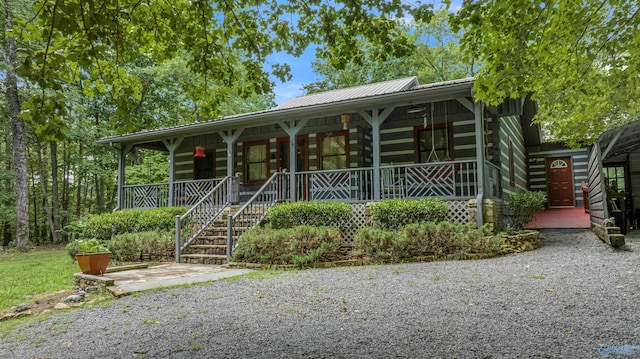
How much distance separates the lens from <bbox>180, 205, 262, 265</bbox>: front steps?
9211mm

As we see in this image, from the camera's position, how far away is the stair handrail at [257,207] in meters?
9.16

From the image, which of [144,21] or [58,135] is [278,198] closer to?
[144,21]

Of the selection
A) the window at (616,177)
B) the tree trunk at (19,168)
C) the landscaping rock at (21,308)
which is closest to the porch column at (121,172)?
the tree trunk at (19,168)

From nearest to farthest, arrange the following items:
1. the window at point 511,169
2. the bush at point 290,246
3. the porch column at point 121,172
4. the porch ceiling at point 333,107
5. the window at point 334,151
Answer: the bush at point 290,246 → the porch ceiling at point 333,107 → the window at point 334,151 → the window at point 511,169 → the porch column at point 121,172

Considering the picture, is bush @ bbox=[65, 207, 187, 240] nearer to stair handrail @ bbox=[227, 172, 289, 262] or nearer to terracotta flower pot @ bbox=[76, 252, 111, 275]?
stair handrail @ bbox=[227, 172, 289, 262]

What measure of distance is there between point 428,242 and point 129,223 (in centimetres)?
833

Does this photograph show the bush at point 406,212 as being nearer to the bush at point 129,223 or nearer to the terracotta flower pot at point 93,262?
the terracotta flower pot at point 93,262

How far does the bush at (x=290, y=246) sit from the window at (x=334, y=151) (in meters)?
4.78

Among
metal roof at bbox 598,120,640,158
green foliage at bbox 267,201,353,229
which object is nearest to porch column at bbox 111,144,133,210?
green foliage at bbox 267,201,353,229

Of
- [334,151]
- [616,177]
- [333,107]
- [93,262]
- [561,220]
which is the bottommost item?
[93,262]

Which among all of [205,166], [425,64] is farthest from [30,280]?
[425,64]

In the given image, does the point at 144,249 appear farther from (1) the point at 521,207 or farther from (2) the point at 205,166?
(1) the point at 521,207

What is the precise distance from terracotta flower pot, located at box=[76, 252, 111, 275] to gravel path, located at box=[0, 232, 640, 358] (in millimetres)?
1842

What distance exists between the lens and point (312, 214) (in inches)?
374
